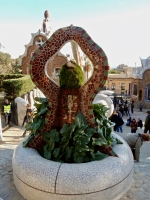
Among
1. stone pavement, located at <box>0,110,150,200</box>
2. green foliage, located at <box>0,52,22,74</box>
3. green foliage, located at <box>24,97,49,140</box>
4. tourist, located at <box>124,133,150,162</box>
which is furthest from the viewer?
green foliage, located at <box>0,52,22,74</box>

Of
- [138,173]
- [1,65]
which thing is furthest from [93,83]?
[1,65]

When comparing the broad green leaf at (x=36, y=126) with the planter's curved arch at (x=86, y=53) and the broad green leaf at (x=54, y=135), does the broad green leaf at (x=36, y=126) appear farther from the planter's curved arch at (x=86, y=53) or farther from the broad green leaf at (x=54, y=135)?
the broad green leaf at (x=54, y=135)

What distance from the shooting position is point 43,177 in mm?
4395

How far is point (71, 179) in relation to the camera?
168 inches

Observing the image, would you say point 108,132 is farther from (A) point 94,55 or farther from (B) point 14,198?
(B) point 14,198

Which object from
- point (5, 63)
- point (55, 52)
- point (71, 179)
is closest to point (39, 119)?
point (55, 52)

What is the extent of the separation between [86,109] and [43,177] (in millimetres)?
1987

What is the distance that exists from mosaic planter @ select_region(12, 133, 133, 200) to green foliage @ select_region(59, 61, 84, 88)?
1959 mm

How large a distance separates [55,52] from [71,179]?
3004 millimetres

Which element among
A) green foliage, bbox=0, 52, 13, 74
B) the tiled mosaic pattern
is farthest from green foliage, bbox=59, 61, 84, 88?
green foliage, bbox=0, 52, 13, 74

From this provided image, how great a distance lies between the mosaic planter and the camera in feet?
14.0

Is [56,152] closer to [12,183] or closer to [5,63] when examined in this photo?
[12,183]

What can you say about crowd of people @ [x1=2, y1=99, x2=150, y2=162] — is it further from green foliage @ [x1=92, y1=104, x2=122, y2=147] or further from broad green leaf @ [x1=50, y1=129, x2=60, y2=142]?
broad green leaf @ [x1=50, y1=129, x2=60, y2=142]

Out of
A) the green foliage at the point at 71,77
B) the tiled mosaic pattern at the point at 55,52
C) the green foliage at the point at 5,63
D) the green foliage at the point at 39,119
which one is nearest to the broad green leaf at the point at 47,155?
the tiled mosaic pattern at the point at 55,52
